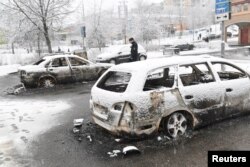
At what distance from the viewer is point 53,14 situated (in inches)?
950

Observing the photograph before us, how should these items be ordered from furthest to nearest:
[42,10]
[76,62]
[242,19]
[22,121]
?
[242,19]
[42,10]
[76,62]
[22,121]

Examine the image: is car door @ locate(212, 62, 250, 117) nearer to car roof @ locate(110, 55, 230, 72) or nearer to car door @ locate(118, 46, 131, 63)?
car roof @ locate(110, 55, 230, 72)

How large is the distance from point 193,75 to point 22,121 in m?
4.45

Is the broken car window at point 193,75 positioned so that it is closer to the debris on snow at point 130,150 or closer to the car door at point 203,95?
the car door at point 203,95

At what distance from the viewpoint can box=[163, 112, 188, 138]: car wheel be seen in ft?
19.9

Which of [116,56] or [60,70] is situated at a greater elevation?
[116,56]

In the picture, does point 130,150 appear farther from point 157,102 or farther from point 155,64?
point 155,64

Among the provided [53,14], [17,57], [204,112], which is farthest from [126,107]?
[17,57]

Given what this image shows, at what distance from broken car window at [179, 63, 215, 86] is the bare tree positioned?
56.6ft

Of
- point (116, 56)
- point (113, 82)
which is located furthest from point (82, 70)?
point (116, 56)

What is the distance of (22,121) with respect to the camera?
8.38 meters

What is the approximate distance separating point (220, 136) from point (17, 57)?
89.8ft

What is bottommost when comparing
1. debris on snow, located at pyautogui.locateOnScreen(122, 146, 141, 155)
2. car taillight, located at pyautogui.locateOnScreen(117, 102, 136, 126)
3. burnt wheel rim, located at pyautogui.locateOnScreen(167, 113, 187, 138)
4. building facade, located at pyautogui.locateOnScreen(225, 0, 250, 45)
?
debris on snow, located at pyautogui.locateOnScreen(122, 146, 141, 155)

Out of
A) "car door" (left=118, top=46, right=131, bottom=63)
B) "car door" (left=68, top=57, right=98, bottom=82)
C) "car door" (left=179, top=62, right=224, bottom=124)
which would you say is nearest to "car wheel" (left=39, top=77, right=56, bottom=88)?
"car door" (left=68, top=57, right=98, bottom=82)
